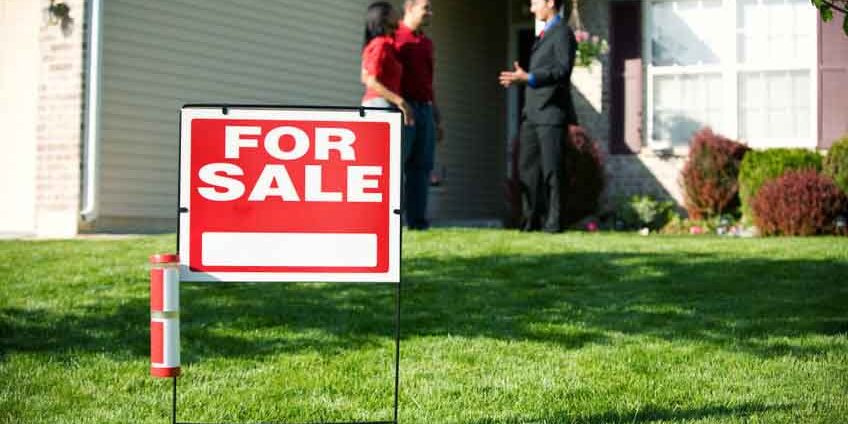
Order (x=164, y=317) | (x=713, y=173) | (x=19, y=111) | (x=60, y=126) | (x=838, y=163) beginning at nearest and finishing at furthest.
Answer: (x=164, y=317), (x=60, y=126), (x=19, y=111), (x=838, y=163), (x=713, y=173)

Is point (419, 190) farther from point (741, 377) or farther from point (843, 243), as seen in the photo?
point (741, 377)

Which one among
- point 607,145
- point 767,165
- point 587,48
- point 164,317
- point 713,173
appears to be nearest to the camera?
point 164,317

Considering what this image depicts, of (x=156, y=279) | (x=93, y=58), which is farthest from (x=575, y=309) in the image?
(x=93, y=58)

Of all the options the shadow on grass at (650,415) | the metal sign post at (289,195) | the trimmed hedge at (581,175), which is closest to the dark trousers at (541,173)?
the trimmed hedge at (581,175)

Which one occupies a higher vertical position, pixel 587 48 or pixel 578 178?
pixel 587 48

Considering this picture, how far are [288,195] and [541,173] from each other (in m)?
6.98

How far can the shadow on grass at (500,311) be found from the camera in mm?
5887

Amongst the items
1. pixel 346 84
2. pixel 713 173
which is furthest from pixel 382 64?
pixel 713 173

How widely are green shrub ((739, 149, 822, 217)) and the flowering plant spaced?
8.04 feet

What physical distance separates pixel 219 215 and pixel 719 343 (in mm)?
2899

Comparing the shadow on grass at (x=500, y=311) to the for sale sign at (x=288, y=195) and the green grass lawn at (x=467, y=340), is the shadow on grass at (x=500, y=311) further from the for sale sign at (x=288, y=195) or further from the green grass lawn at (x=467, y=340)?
the for sale sign at (x=288, y=195)

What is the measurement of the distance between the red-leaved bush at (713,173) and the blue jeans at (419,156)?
14.8 feet

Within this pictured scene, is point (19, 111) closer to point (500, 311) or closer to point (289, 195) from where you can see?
point (500, 311)

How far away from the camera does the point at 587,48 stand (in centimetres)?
1428
